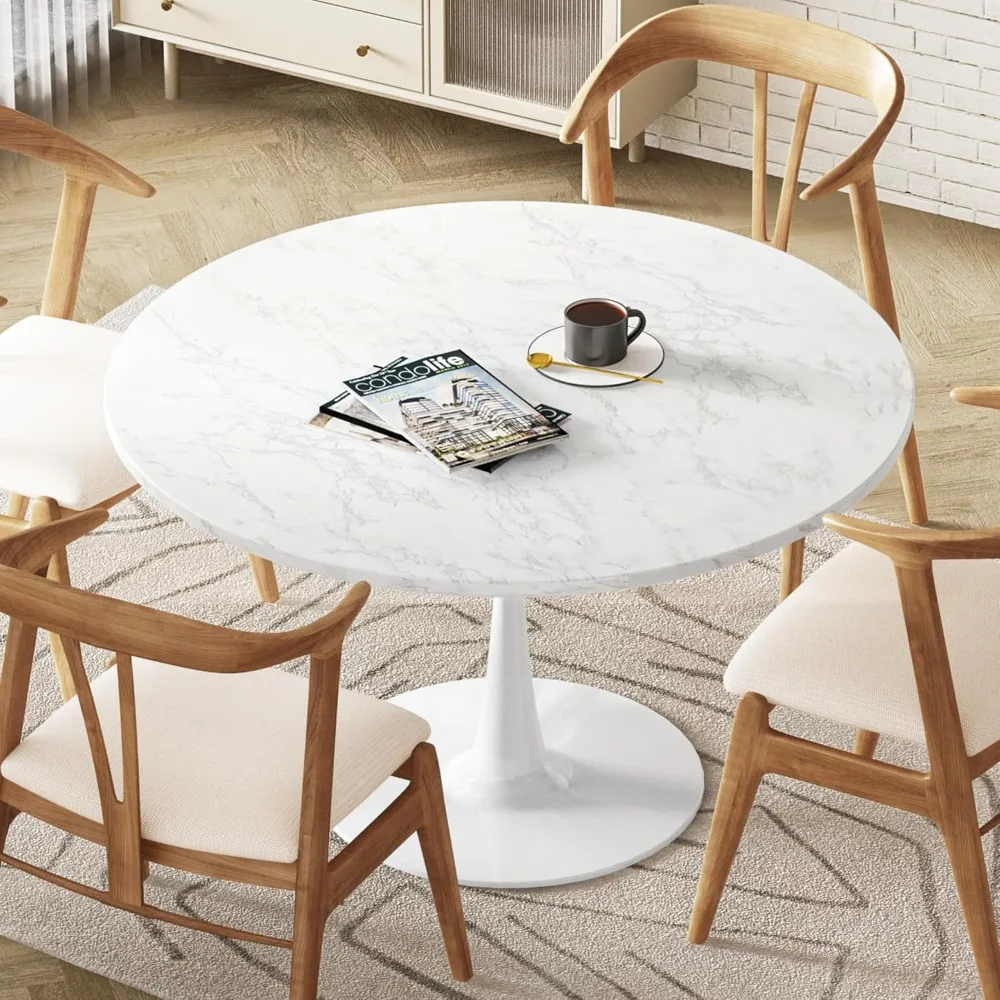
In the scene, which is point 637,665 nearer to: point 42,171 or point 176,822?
point 176,822

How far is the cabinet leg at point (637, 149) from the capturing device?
4.41 meters

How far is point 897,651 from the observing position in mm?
2082

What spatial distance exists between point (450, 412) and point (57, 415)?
0.83 meters

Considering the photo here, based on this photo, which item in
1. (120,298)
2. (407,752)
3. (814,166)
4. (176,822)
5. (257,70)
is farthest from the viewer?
(257,70)

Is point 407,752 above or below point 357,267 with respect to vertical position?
below

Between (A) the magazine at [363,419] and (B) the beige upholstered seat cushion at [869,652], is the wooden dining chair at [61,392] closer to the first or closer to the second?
(A) the magazine at [363,419]

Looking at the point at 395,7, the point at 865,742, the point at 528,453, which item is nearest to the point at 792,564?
the point at 865,742

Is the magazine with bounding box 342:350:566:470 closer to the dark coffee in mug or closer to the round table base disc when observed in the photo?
the dark coffee in mug

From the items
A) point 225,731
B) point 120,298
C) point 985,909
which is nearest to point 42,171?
point 120,298

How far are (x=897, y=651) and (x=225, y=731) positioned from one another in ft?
2.74

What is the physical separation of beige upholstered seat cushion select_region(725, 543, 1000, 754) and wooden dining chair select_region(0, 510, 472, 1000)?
0.45 m

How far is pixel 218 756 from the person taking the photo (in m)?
1.93

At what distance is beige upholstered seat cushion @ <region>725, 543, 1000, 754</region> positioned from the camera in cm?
201

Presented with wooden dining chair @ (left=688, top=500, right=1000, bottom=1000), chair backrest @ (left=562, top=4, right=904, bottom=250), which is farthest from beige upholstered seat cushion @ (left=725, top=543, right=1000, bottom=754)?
chair backrest @ (left=562, top=4, right=904, bottom=250)
